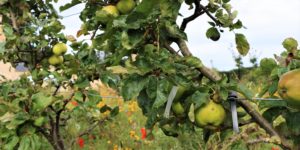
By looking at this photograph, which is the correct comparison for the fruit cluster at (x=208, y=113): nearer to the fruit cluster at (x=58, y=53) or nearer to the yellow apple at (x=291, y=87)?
the yellow apple at (x=291, y=87)

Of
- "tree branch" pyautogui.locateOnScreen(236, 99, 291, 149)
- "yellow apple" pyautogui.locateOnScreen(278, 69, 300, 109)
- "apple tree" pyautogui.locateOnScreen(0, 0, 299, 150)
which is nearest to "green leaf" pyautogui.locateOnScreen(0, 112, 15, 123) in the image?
"apple tree" pyautogui.locateOnScreen(0, 0, 299, 150)

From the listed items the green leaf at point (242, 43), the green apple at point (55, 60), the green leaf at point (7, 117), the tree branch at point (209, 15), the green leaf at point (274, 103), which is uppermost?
the tree branch at point (209, 15)

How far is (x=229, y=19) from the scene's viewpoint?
1.75 meters

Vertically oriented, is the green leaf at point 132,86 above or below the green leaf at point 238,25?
below

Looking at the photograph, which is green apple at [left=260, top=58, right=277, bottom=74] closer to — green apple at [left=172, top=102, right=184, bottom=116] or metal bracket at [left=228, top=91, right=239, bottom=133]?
metal bracket at [left=228, top=91, right=239, bottom=133]

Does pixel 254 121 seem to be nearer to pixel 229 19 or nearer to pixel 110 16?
pixel 229 19

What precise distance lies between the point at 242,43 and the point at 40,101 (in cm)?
124

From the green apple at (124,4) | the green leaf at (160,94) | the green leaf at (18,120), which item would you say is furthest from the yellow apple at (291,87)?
the green leaf at (18,120)

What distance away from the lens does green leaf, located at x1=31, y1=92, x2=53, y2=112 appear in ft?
8.36

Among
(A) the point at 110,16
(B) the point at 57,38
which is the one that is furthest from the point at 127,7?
(B) the point at 57,38

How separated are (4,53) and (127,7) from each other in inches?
79.9

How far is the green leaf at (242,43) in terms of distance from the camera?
5.80 ft

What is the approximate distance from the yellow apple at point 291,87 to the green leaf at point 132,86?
0.40m

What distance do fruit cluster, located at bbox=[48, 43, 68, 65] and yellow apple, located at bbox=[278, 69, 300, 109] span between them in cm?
230
